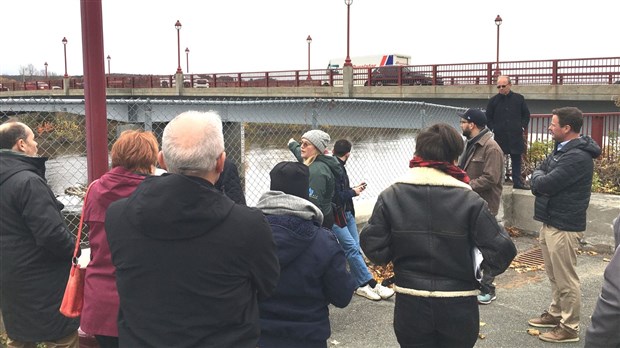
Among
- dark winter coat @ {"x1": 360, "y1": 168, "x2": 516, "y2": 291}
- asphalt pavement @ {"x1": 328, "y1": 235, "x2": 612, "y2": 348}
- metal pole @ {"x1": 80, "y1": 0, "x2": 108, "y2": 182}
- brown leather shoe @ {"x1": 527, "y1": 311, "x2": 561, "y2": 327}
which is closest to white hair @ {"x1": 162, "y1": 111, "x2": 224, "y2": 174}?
metal pole @ {"x1": 80, "y1": 0, "x2": 108, "y2": 182}

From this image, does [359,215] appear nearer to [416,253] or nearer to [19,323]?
[416,253]

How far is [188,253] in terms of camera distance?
A: 6.35ft

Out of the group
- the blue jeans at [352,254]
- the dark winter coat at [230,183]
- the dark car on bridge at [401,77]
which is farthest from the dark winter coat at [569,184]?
the dark car on bridge at [401,77]

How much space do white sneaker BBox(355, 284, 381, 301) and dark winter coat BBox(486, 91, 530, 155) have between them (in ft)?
11.6

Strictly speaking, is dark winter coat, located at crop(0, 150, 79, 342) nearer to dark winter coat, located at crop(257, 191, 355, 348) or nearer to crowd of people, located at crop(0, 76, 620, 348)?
crowd of people, located at crop(0, 76, 620, 348)

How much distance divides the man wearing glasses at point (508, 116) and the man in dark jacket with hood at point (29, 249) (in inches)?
244

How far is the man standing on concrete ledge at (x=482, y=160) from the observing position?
512cm

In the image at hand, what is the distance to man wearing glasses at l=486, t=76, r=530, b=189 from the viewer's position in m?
7.48

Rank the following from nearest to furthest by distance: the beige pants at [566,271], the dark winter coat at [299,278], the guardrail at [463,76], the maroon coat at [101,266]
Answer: the dark winter coat at [299,278] → the maroon coat at [101,266] → the beige pants at [566,271] → the guardrail at [463,76]

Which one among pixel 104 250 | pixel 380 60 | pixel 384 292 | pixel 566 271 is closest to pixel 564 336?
pixel 566 271

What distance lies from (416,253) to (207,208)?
143 cm

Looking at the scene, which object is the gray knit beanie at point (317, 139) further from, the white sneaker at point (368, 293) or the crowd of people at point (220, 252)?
the crowd of people at point (220, 252)

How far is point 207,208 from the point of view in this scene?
194cm

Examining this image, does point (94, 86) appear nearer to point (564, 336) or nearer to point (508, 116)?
point (564, 336)
